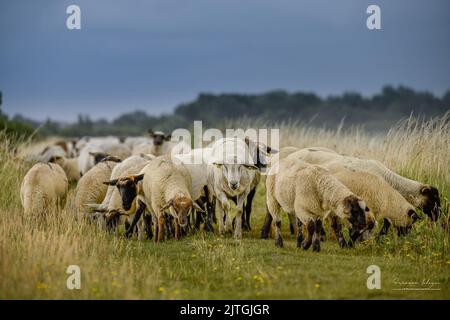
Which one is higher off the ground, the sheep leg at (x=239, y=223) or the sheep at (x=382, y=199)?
the sheep at (x=382, y=199)

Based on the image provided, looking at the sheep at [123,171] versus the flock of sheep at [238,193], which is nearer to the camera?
the flock of sheep at [238,193]

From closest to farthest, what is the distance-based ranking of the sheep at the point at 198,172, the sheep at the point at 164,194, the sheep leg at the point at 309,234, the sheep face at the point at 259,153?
the sheep leg at the point at 309,234 → the sheep at the point at 164,194 → the sheep at the point at 198,172 → the sheep face at the point at 259,153

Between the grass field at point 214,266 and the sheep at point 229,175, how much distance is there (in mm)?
684

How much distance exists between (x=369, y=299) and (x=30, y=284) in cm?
447

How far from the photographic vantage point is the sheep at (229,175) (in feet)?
41.4

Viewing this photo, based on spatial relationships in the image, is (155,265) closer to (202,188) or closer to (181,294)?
(181,294)

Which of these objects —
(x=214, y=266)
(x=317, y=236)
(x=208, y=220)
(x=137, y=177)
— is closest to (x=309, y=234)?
(x=317, y=236)

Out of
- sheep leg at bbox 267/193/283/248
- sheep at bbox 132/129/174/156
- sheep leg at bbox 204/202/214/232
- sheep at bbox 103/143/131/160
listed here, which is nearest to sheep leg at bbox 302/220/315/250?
sheep leg at bbox 267/193/283/248

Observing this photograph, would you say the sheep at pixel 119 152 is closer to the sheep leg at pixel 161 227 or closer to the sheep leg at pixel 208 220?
the sheep leg at pixel 208 220

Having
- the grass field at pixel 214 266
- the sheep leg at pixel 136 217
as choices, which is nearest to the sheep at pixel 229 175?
the grass field at pixel 214 266

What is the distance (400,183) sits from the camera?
1282 centimetres

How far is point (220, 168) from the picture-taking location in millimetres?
13188

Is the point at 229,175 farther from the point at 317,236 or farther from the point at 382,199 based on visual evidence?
the point at 382,199

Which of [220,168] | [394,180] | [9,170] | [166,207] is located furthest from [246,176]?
[9,170]
